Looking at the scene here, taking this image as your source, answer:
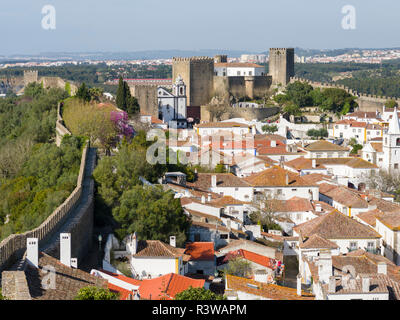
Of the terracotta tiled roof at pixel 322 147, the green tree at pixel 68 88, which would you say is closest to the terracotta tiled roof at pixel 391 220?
the terracotta tiled roof at pixel 322 147

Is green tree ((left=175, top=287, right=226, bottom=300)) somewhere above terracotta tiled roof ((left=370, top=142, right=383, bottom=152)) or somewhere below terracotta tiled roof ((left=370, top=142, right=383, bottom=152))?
above

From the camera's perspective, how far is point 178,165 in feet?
73.3

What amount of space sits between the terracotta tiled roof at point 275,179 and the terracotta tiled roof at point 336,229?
4724 mm

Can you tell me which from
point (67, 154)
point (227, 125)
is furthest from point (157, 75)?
point (67, 154)

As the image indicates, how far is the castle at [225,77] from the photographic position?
1583 inches

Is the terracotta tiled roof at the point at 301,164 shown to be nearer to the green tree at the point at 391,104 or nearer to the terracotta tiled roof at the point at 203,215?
the terracotta tiled roof at the point at 203,215

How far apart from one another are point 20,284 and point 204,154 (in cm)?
1854

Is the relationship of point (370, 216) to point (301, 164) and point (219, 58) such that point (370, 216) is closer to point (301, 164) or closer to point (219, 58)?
point (301, 164)

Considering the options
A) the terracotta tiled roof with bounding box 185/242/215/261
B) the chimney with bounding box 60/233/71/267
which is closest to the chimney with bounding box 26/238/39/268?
the chimney with bounding box 60/233/71/267

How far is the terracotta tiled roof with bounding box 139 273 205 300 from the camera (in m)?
9.88

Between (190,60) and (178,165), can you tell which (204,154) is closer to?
(178,165)

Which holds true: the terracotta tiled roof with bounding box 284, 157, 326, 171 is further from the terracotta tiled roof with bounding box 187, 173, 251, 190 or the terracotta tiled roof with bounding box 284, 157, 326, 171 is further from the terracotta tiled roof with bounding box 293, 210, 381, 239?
the terracotta tiled roof with bounding box 293, 210, 381, 239

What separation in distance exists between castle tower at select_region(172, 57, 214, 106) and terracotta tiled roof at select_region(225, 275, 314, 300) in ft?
94.8
